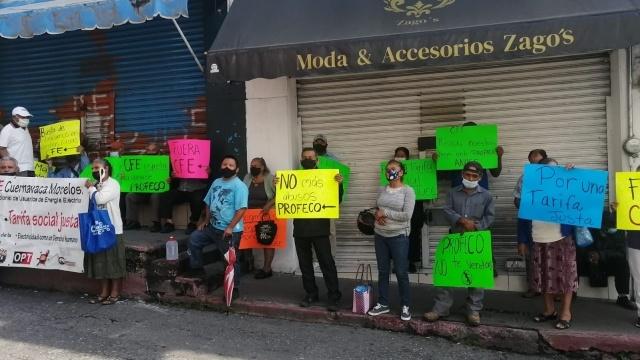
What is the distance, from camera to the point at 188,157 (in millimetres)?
7426

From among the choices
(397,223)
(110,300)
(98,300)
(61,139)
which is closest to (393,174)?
(397,223)

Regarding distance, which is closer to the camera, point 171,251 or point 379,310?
point 379,310

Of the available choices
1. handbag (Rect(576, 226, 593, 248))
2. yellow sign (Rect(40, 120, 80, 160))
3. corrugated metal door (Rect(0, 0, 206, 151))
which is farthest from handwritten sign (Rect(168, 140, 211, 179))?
handbag (Rect(576, 226, 593, 248))

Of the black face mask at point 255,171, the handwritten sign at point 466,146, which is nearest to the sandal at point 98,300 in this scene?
the black face mask at point 255,171

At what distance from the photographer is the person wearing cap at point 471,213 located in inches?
204

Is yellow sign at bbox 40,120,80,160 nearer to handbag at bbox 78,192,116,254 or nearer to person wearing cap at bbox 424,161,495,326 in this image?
handbag at bbox 78,192,116,254

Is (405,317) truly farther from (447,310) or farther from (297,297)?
(297,297)

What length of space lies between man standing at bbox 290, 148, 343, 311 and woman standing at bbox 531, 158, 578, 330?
2098 millimetres

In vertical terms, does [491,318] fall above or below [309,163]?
below

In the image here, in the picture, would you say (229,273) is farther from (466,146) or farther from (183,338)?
(466,146)

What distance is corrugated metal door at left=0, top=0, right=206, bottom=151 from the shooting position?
812cm

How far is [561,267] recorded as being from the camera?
514 cm

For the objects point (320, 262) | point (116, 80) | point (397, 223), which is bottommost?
point (320, 262)

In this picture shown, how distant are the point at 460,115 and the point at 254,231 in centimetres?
312
